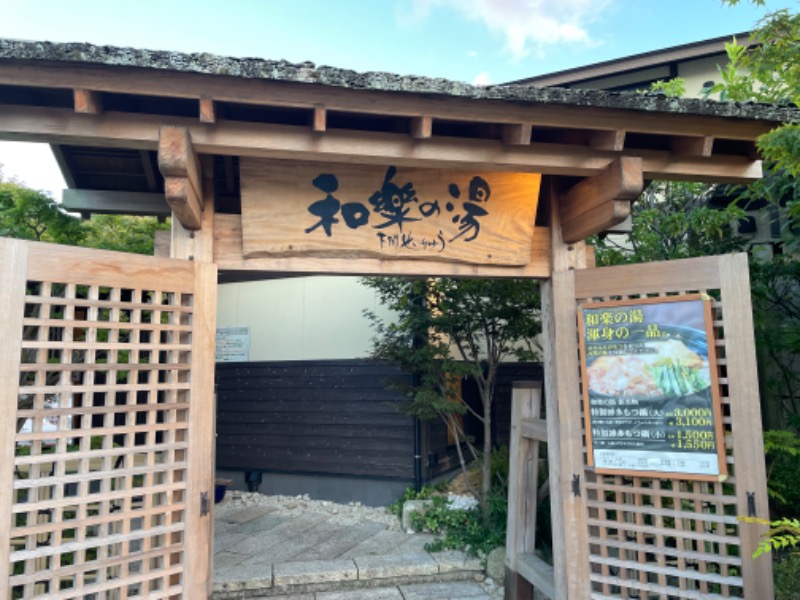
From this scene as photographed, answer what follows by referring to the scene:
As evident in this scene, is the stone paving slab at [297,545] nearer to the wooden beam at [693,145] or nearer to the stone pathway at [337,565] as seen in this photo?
the stone pathway at [337,565]

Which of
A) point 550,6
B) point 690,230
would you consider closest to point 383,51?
point 550,6

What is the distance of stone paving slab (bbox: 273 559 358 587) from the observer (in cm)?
486

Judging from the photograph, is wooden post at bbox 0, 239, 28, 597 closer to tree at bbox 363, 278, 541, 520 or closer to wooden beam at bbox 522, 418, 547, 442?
wooden beam at bbox 522, 418, 547, 442

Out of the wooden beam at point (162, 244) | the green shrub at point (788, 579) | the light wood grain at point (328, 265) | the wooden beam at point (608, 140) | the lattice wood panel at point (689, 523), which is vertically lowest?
the green shrub at point (788, 579)

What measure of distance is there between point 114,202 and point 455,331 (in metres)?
3.94

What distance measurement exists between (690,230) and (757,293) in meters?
1.03

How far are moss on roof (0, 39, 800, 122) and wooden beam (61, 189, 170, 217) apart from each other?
175 centimetres

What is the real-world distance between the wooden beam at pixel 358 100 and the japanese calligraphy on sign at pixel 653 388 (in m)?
1.12

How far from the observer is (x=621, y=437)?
11.0 ft

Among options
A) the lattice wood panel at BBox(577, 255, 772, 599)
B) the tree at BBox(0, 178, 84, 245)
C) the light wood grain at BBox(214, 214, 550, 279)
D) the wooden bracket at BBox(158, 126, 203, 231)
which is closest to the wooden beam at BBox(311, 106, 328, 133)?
the wooden bracket at BBox(158, 126, 203, 231)

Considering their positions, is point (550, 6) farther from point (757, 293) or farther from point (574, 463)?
point (574, 463)

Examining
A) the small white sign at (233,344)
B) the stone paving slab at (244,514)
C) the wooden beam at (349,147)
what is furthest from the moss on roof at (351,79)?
the small white sign at (233,344)

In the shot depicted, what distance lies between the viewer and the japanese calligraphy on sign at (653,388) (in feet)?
10.3

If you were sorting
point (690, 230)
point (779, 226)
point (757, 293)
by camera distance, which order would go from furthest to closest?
point (779, 226)
point (690, 230)
point (757, 293)
